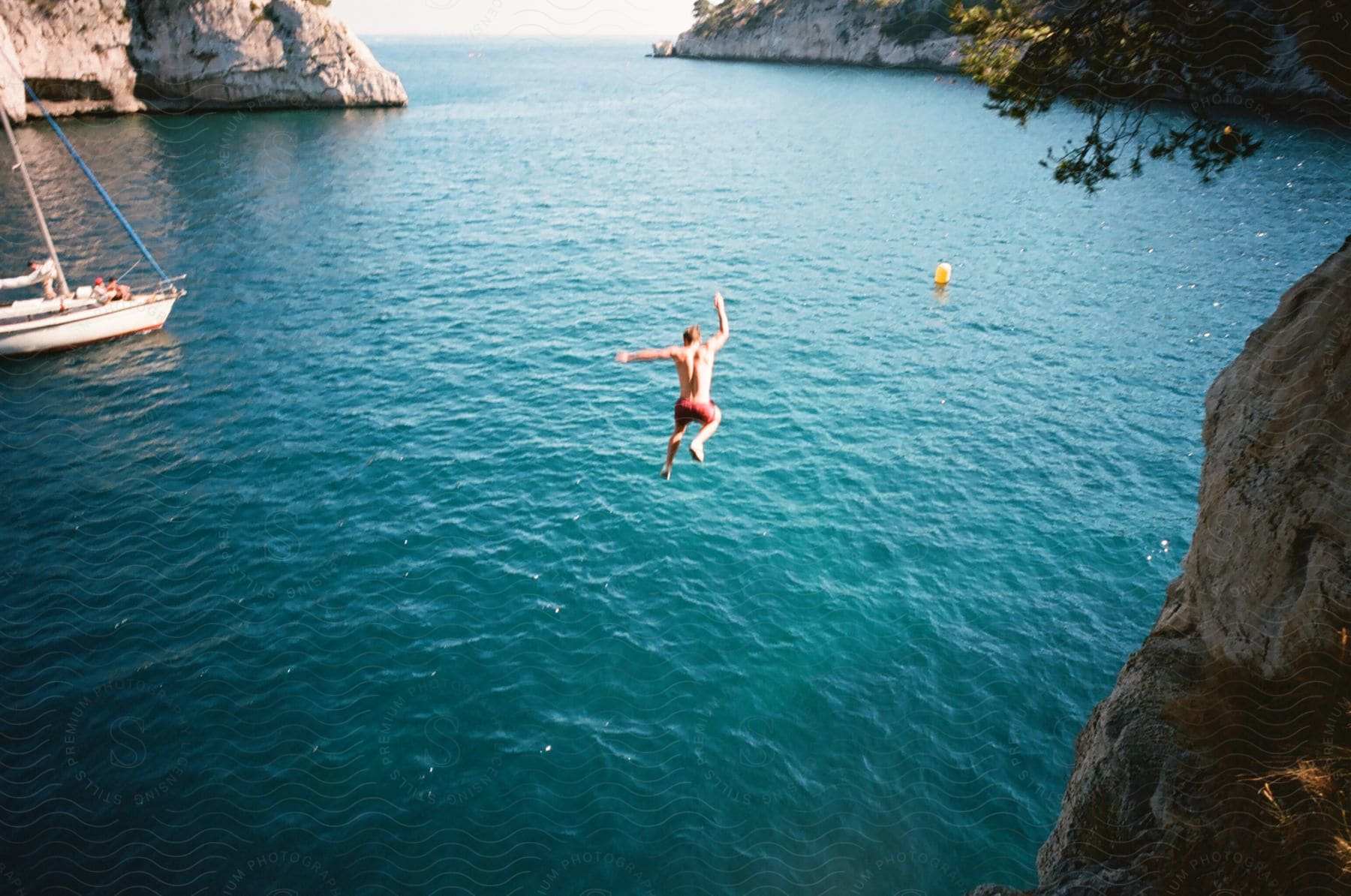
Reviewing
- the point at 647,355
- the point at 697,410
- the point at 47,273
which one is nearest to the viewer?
the point at 647,355

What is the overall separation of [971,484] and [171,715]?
2225 cm

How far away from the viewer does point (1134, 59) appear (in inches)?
593

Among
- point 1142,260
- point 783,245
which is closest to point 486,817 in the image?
point 783,245

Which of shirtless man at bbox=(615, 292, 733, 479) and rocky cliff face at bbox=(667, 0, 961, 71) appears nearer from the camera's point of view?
shirtless man at bbox=(615, 292, 733, 479)

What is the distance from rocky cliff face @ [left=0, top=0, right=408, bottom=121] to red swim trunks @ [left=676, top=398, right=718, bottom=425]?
77.2 meters

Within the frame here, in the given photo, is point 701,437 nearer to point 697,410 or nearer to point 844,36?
point 697,410

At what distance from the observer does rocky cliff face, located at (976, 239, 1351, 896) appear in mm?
9586

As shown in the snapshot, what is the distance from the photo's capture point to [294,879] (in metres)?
14.1

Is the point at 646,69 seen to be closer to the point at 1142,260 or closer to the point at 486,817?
the point at 1142,260

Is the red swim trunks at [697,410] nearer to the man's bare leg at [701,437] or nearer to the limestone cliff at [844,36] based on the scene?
the man's bare leg at [701,437]

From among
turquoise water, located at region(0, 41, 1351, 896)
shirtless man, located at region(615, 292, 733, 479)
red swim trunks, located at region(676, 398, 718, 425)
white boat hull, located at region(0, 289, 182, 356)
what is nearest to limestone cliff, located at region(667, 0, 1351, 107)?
turquoise water, located at region(0, 41, 1351, 896)

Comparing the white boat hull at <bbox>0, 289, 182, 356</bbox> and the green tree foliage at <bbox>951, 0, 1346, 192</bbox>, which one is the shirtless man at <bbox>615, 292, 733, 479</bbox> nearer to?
the green tree foliage at <bbox>951, 0, 1346, 192</bbox>

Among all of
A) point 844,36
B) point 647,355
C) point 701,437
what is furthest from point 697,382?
point 844,36

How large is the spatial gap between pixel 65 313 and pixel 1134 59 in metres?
37.8
